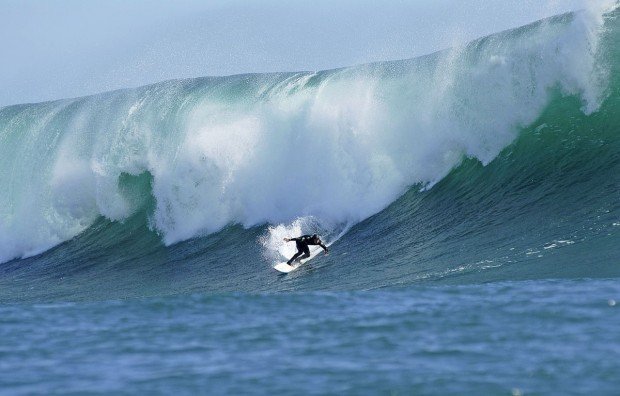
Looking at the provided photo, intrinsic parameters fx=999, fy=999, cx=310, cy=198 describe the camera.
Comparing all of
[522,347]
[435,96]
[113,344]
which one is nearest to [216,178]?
[435,96]

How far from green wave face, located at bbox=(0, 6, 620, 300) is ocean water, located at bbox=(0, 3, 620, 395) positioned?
0.17ft

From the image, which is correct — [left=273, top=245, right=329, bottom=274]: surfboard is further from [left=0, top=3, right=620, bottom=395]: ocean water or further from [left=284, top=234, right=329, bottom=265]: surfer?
[left=0, top=3, right=620, bottom=395]: ocean water

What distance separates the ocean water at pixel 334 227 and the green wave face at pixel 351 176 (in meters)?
0.05

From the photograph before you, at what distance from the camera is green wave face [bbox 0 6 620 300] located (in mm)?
13336

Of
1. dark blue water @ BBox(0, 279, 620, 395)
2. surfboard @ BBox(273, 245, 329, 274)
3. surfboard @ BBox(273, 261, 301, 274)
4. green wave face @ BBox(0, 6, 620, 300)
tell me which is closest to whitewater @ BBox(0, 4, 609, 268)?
green wave face @ BBox(0, 6, 620, 300)

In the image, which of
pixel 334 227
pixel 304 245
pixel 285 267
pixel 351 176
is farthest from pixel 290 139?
pixel 285 267

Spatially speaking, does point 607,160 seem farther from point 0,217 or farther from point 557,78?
point 0,217

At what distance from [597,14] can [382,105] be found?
454 cm

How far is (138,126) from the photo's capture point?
22.3 m

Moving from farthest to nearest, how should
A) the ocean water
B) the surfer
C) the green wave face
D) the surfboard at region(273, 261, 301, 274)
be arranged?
the surfer → the surfboard at region(273, 261, 301, 274) → the green wave face → the ocean water

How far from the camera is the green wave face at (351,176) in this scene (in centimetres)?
1334

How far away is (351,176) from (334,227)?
5.09ft

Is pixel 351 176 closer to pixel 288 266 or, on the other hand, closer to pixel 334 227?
pixel 334 227

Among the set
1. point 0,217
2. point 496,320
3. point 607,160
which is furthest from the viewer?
point 0,217
